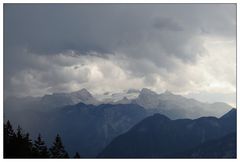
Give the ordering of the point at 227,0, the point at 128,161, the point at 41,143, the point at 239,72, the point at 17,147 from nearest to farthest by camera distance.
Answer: the point at 128,161 < the point at 239,72 < the point at 227,0 < the point at 17,147 < the point at 41,143

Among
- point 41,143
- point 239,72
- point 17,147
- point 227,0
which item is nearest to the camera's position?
point 239,72

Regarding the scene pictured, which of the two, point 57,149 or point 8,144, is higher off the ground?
point 57,149

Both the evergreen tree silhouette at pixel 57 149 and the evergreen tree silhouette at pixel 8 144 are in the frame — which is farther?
the evergreen tree silhouette at pixel 57 149

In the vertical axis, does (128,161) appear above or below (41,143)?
below

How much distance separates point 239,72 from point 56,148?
5677 cm

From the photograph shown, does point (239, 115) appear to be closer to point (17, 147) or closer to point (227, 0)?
point (227, 0)

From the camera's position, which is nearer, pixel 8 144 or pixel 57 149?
pixel 8 144

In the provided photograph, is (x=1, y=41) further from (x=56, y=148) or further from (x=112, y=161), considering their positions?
(x=56, y=148)

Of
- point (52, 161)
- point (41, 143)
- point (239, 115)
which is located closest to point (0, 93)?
point (52, 161)

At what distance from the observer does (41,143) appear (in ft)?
261

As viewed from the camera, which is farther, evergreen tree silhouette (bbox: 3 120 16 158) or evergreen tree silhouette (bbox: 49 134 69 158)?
evergreen tree silhouette (bbox: 49 134 69 158)

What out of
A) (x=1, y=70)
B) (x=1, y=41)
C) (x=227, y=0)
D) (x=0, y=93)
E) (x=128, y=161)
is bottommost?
(x=128, y=161)

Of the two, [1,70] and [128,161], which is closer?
[128,161]

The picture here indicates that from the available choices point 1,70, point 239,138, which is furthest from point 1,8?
point 239,138
